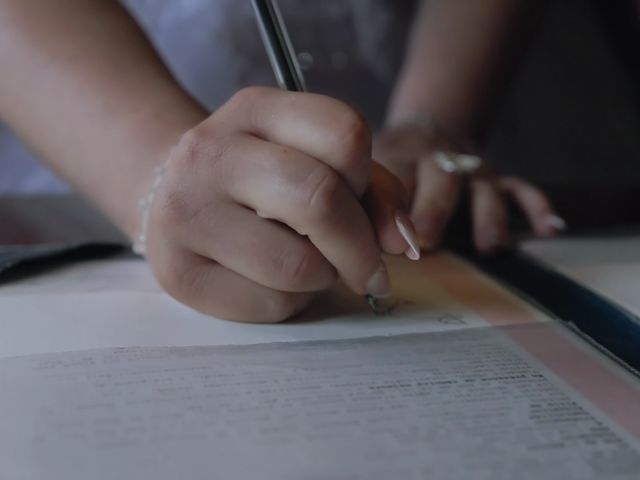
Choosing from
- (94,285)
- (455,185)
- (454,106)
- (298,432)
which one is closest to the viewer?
(298,432)

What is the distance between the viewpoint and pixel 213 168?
31cm

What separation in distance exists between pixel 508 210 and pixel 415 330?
234 mm

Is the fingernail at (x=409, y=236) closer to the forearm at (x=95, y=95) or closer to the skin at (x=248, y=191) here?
the skin at (x=248, y=191)

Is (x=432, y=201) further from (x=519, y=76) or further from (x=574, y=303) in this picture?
(x=519, y=76)

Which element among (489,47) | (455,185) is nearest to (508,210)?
(455,185)

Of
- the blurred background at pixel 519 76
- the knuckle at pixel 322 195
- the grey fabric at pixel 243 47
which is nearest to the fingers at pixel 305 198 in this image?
the knuckle at pixel 322 195

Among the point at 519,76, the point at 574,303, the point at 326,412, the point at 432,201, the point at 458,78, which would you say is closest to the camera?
the point at 326,412

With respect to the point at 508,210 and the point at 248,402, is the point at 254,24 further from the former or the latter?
the point at 248,402

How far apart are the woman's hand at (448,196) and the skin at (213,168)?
0.45 ft

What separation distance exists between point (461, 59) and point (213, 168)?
428 millimetres

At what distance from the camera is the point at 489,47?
2.26ft

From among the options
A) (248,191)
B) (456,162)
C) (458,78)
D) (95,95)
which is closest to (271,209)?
(248,191)

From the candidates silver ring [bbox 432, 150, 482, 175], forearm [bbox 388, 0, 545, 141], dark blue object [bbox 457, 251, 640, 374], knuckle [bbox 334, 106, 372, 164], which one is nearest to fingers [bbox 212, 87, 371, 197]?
knuckle [bbox 334, 106, 372, 164]

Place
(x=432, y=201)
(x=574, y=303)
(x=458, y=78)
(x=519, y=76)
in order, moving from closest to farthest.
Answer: (x=574, y=303) → (x=432, y=201) → (x=458, y=78) → (x=519, y=76)
